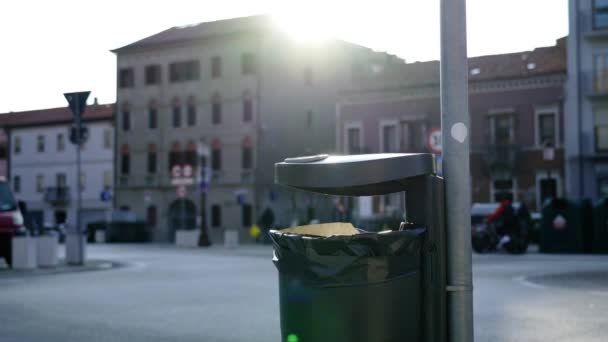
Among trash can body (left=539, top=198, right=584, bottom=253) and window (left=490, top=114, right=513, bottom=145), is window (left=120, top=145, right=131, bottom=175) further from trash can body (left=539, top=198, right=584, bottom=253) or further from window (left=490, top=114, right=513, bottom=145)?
trash can body (left=539, top=198, right=584, bottom=253)

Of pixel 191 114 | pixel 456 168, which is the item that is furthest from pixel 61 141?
pixel 456 168

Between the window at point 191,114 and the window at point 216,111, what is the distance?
1442 millimetres

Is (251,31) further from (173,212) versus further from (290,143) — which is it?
(173,212)

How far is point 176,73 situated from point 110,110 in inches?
341

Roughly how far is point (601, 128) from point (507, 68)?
5480 millimetres

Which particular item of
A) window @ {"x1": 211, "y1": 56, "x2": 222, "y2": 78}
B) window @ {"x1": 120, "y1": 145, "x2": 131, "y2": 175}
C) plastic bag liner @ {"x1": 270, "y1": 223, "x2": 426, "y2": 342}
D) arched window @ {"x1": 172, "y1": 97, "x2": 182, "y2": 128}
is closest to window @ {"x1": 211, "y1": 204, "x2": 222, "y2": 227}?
arched window @ {"x1": 172, "y1": 97, "x2": 182, "y2": 128}

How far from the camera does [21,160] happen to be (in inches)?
3061

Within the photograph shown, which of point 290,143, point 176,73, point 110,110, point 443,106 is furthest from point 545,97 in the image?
point 443,106

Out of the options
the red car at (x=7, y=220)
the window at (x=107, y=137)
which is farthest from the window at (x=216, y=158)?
the red car at (x=7, y=220)

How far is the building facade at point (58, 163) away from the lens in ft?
231

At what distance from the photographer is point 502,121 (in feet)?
156

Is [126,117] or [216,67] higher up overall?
[216,67]

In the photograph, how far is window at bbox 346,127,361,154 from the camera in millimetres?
52156

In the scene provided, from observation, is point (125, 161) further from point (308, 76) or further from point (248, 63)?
point (308, 76)
